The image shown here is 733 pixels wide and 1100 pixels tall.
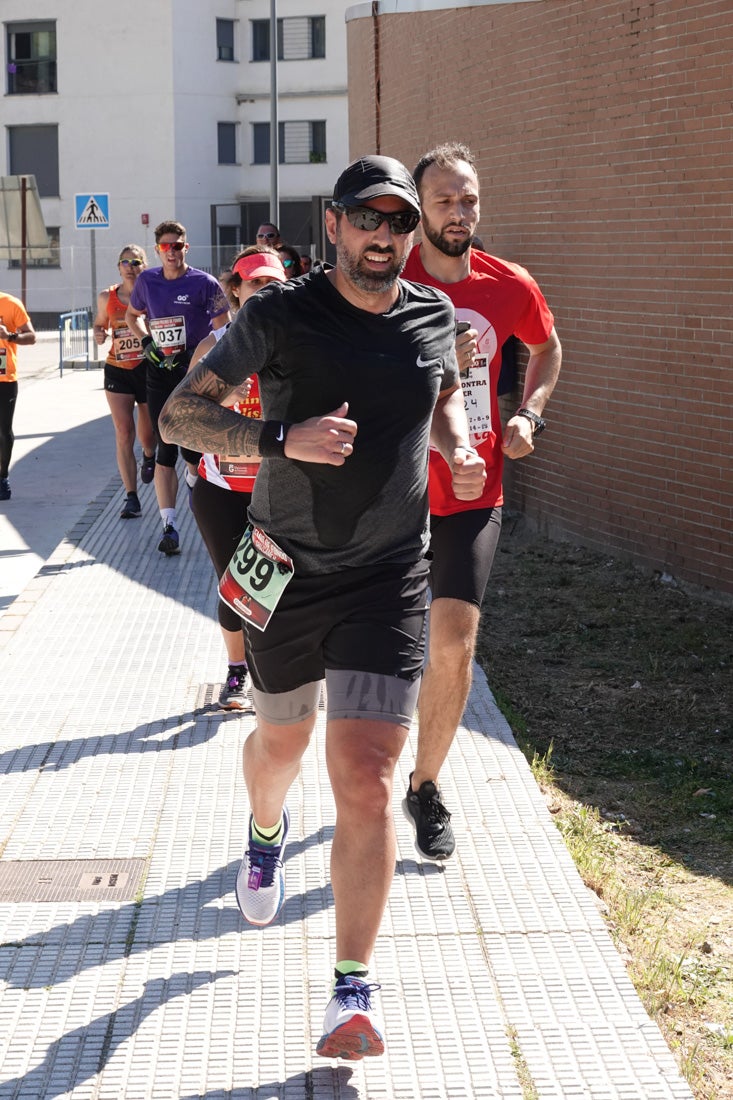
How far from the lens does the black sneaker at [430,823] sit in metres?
4.85

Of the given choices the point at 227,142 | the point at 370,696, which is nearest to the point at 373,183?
the point at 370,696

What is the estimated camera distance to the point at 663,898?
497 centimetres

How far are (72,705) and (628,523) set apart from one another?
445 centimetres

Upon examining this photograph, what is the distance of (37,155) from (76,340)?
22.6 meters

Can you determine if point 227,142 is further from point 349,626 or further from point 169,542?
point 349,626

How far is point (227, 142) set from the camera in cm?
5259

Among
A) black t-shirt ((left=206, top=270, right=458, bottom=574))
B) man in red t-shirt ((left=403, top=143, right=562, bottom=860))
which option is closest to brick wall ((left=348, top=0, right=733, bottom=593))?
man in red t-shirt ((left=403, top=143, right=562, bottom=860))

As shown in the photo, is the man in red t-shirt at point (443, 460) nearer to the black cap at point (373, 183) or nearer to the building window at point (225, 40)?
the black cap at point (373, 183)

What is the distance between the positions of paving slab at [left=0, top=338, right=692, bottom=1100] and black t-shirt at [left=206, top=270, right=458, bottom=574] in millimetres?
1176

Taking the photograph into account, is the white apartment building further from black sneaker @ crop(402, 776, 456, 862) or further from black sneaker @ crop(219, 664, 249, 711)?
black sneaker @ crop(402, 776, 456, 862)

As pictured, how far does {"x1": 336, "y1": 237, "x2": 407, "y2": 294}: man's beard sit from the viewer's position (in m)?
3.71

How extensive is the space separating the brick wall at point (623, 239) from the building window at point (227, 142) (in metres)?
41.5

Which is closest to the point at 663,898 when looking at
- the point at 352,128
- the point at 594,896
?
the point at 594,896

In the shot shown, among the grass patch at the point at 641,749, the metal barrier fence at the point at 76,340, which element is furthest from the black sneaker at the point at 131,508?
the metal barrier fence at the point at 76,340
